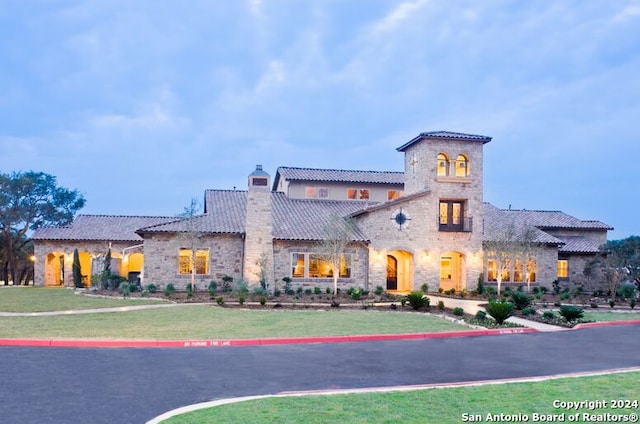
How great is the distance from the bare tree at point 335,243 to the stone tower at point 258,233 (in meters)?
3.04

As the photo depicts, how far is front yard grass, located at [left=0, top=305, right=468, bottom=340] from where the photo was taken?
15133 millimetres

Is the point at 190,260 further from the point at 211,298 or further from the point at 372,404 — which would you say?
the point at 372,404

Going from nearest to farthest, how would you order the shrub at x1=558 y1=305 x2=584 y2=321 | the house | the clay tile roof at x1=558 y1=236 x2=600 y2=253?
the shrub at x1=558 y1=305 x2=584 y2=321 → the house → the clay tile roof at x1=558 y1=236 x2=600 y2=253

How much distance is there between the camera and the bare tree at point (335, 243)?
29.4 m

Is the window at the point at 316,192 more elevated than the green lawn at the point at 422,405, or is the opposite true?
the window at the point at 316,192

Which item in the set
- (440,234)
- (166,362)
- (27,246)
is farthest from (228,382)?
(27,246)

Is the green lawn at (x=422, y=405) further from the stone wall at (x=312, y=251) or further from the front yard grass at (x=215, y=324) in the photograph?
the stone wall at (x=312, y=251)

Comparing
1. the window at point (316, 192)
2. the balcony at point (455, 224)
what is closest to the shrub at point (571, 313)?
the balcony at point (455, 224)

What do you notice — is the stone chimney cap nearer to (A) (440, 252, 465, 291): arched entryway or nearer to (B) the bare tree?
(B) the bare tree

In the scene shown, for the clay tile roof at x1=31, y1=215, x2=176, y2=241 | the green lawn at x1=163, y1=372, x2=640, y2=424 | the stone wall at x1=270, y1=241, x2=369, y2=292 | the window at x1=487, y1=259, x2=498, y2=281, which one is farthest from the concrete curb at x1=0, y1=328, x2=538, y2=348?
the clay tile roof at x1=31, y1=215, x2=176, y2=241

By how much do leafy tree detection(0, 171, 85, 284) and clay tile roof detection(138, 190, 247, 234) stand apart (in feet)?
65.7

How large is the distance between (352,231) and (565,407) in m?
25.3

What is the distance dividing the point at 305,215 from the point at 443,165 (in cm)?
912

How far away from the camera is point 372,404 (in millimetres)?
7453
